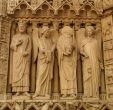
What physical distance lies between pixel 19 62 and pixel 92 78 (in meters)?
1.37

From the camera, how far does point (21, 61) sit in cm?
532

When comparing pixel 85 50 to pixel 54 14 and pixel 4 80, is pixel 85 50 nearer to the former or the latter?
pixel 54 14

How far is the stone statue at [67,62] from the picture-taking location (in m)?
5.25

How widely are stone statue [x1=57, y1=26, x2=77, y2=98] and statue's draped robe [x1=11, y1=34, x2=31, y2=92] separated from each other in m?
0.61

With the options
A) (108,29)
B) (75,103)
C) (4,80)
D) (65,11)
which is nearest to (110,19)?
(108,29)

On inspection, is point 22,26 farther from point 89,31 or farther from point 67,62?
point 89,31

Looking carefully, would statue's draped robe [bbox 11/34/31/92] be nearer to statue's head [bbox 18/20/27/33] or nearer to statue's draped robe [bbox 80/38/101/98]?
statue's head [bbox 18/20/27/33]

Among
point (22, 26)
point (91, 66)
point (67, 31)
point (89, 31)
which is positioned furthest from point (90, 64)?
point (22, 26)

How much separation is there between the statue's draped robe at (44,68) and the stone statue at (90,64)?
0.62 m

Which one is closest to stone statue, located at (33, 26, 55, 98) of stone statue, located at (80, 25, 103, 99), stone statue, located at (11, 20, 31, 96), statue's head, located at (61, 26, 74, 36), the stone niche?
the stone niche

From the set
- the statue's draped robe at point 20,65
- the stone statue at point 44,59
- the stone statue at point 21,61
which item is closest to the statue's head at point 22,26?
the stone statue at point 21,61

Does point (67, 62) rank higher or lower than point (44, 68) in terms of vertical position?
higher

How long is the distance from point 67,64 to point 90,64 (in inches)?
16.8

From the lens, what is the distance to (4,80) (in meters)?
5.30
